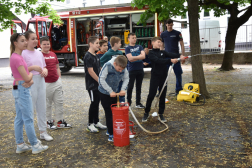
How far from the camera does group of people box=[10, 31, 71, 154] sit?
357 cm

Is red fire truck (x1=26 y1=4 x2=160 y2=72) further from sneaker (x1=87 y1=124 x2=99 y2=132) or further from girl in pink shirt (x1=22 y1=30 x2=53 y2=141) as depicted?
girl in pink shirt (x1=22 y1=30 x2=53 y2=141)

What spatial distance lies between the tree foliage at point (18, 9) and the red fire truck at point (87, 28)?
1.11m

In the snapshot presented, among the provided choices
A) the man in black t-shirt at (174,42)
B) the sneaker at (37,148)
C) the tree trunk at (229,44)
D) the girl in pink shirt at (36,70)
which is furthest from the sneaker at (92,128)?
the tree trunk at (229,44)

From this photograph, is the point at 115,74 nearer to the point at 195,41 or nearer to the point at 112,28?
the point at 195,41

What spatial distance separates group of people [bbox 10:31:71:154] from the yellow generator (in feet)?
10.5

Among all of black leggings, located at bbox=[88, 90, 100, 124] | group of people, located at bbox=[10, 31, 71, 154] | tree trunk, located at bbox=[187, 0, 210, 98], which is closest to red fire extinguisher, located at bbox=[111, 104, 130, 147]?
black leggings, located at bbox=[88, 90, 100, 124]

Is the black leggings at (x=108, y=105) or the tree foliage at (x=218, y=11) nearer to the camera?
the black leggings at (x=108, y=105)

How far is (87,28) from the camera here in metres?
14.3

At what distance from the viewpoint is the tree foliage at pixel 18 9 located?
1092cm

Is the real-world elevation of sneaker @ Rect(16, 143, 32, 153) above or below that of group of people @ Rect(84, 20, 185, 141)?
below

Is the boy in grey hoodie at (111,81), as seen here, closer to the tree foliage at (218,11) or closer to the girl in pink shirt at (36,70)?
the girl in pink shirt at (36,70)

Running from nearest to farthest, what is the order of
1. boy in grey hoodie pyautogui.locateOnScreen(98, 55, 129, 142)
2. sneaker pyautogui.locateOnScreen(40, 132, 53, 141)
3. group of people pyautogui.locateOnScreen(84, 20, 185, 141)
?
boy in grey hoodie pyautogui.locateOnScreen(98, 55, 129, 142) → group of people pyautogui.locateOnScreen(84, 20, 185, 141) → sneaker pyautogui.locateOnScreen(40, 132, 53, 141)

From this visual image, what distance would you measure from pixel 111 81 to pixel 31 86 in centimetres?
130

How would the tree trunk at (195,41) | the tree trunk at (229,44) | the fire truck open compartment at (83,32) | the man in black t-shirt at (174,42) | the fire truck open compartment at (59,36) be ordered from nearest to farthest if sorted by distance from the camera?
the tree trunk at (195,41) → the man in black t-shirt at (174,42) → the tree trunk at (229,44) → the fire truck open compartment at (83,32) → the fire truck open compartment at (59,36)
